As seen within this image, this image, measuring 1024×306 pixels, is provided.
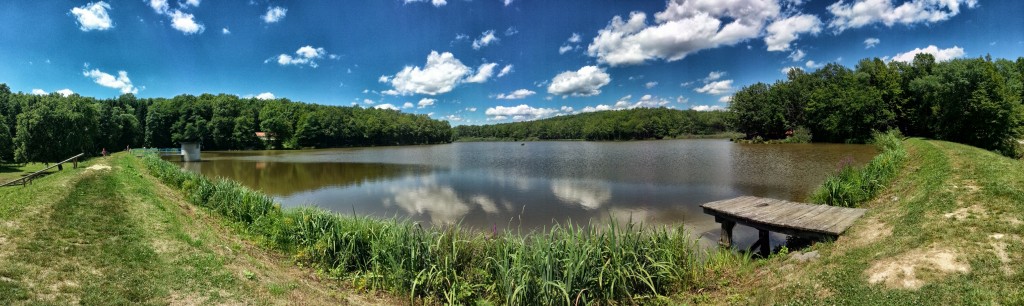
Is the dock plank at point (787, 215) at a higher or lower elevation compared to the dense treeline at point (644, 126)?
lower

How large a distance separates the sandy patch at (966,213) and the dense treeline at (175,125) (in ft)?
134

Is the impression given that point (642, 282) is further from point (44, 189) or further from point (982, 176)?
point (44, 189)

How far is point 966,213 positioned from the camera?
266 inches

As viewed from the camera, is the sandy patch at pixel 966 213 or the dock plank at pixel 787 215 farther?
the dock plank at pixel 787 215

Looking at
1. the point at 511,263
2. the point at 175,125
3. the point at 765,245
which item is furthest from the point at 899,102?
the point at 175,125

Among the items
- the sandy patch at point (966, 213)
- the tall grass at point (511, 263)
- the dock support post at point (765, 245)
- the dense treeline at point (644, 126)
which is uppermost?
the dense treeline at point (644, 126)

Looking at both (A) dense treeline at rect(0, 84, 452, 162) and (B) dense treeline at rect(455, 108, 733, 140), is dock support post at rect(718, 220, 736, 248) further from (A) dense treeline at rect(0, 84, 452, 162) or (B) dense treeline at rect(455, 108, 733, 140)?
(B) dense treeline at rect(455, 108, 733, 140)

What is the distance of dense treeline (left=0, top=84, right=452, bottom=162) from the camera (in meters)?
25.7

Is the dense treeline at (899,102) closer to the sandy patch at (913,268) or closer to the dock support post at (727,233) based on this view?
the dock support post at (727,233)

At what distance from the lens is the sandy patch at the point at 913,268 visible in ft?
16.5

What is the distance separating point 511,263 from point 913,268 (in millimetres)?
5523

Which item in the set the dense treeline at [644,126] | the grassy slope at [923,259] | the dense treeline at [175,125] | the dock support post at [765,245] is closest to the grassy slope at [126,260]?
the grassy slope at [923,259]

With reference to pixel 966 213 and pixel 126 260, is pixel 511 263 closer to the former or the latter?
pixel 126 260

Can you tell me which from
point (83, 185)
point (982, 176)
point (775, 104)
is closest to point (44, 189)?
point (83, 185)
